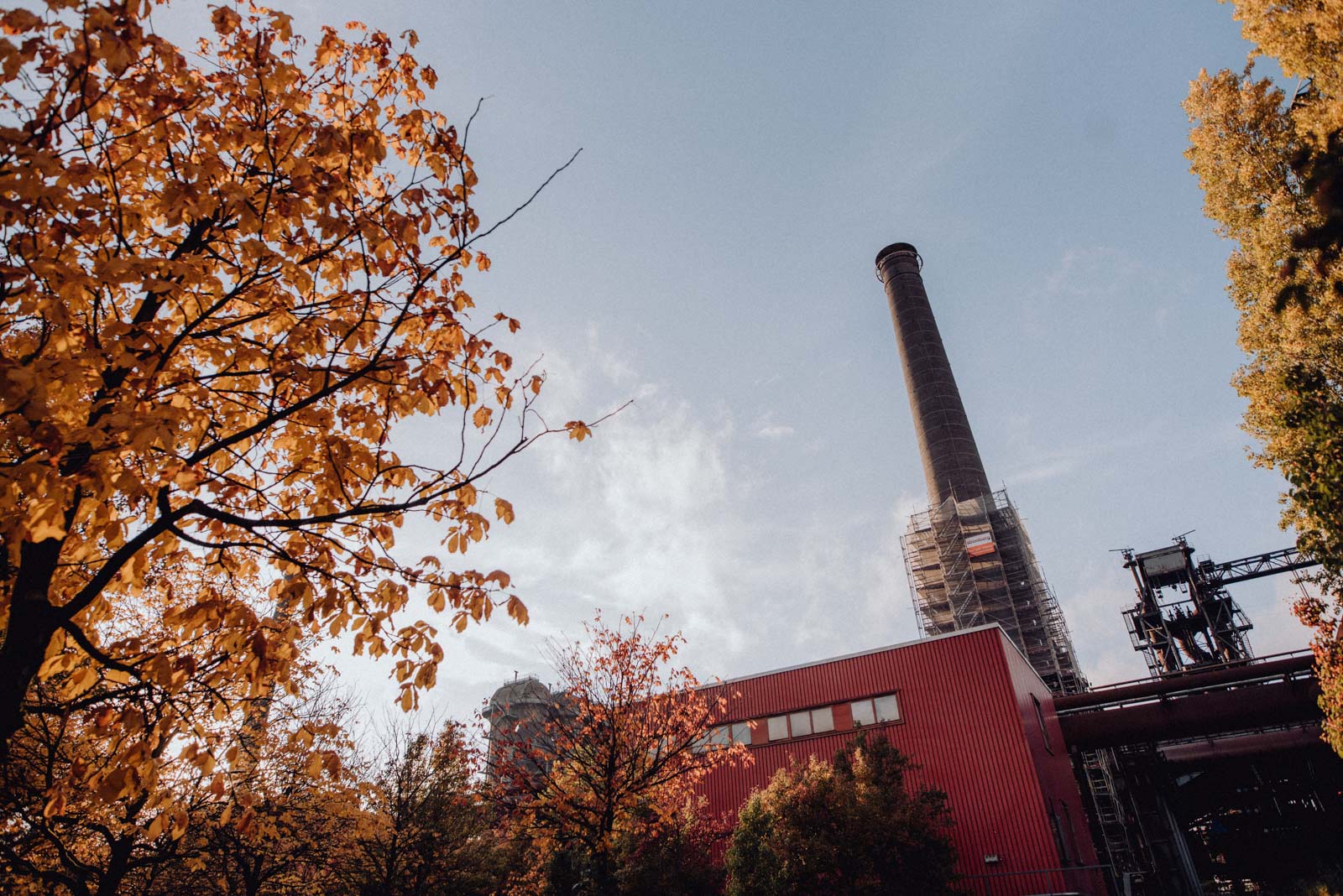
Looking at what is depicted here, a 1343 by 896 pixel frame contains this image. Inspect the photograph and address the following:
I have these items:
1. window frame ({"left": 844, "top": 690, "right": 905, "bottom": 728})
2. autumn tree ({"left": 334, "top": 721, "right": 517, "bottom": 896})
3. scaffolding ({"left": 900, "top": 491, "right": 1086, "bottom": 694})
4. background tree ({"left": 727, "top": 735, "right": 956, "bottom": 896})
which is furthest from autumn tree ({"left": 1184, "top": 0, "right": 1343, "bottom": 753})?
scaffolding ({"left": 900, "top": 491, "right": 1086, "bottom": 694})

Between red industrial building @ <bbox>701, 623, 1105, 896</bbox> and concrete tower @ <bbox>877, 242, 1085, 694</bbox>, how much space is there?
18.0m

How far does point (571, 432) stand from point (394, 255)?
165 centimetres

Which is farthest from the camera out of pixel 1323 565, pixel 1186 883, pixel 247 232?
pixel 1186 883

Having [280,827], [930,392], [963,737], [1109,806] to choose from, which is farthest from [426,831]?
[930,392]

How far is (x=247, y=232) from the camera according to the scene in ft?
12.2

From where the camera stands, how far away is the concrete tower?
41562mm

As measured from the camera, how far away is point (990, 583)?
4238 centimetres

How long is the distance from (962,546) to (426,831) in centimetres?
3658

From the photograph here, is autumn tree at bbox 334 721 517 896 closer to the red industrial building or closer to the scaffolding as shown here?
Answer: the red industrial building

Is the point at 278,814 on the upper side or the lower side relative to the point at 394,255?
lower

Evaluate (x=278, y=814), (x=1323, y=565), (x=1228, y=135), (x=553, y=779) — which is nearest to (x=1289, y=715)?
(x=1323, y=565)

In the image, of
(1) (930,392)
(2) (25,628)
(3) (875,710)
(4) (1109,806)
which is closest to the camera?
(2) (25,628)

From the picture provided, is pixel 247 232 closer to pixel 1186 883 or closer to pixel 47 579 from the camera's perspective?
pixel 47 579

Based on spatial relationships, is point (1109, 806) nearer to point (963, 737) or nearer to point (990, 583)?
point (990, 583)
